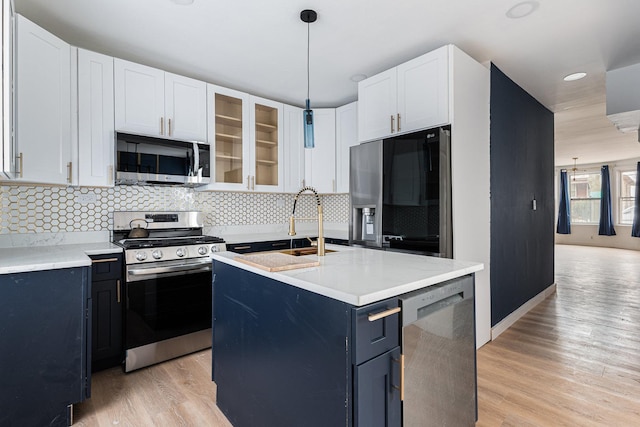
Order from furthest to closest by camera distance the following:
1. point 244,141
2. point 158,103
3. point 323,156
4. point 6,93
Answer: point 323,156 < point 244,141 < point 158,103 < point 6,93

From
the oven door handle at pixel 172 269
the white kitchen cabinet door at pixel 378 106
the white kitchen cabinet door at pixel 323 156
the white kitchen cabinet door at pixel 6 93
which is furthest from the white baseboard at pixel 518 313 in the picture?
the white kitchen cabinet door at pixel 6 93

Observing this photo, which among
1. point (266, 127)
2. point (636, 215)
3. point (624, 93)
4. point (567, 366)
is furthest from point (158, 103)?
point (636, 215)

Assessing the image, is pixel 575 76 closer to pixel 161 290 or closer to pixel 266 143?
pixel 266 143

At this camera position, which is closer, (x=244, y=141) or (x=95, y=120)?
(x=95, y=120)

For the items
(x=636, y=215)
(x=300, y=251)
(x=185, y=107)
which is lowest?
(x=300, y=251)

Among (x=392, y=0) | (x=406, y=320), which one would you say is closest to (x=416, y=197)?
(x=392, y=0)

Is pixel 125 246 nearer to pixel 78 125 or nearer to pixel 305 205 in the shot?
pixel 78 125

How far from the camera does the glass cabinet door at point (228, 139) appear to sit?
3289 mm

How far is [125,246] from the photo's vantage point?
2506mm

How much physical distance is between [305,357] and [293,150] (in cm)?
296

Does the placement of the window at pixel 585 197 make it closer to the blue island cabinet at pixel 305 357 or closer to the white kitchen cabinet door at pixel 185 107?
the white kitchen cabinet door at pixel 185 107

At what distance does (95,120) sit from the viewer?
8.41ft

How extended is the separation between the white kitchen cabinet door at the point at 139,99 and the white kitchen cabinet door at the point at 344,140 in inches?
76.3

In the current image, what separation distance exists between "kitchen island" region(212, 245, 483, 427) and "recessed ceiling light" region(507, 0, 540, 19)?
5.82ft
